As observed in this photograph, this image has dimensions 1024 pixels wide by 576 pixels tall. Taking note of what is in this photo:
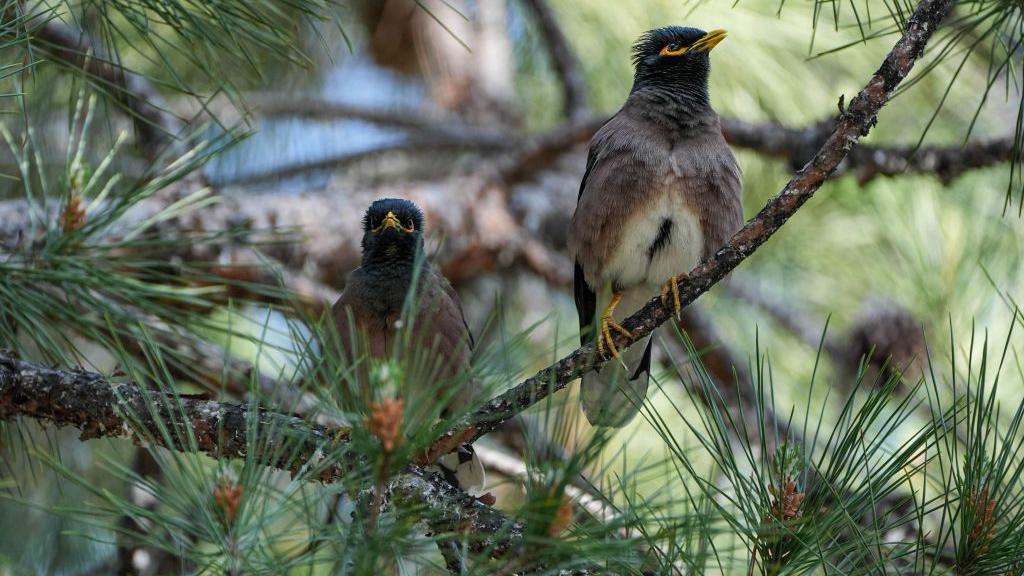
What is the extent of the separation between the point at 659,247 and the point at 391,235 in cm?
100

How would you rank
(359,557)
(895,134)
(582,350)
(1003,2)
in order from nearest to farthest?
(359,557) < (582,350) < (1003,2) < (895,134)

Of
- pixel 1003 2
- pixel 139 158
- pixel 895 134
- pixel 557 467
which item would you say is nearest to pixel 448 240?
pixel 139 158

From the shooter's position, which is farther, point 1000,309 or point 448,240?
point 448,240

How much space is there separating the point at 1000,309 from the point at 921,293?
31 centimetres

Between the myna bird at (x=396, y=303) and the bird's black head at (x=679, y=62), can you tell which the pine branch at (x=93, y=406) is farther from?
the bird's black head at (x=679, y=62)

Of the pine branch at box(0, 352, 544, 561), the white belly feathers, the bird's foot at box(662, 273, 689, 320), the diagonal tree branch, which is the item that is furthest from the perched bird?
the pine branch at box(0, 352, 544, 561)

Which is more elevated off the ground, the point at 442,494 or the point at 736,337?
the point at 736,337

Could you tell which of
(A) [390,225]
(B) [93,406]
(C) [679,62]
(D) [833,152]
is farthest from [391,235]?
(D) [833,152]

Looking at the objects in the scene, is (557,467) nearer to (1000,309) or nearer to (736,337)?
(1000,309)

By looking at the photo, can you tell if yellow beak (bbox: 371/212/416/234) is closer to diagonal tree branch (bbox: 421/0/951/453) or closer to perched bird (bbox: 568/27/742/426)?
perched bird (bbox: 568/27/742/426)

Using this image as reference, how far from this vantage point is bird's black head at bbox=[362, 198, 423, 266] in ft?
12.3

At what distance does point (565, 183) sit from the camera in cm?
570

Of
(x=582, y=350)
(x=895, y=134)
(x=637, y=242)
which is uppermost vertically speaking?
(x=895, y=134)

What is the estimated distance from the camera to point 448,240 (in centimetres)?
498
